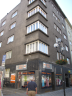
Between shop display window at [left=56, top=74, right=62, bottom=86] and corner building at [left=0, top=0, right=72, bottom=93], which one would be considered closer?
corner building at [left=0, top=0, right=72, bottom=93]

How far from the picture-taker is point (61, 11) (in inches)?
992

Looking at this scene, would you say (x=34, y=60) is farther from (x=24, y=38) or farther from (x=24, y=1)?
(x=24, y=1)

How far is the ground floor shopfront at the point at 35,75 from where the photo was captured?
1073 centimetres

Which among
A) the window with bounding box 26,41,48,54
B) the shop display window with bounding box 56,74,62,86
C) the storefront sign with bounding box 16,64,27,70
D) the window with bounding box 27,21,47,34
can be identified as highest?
the window with bounding box 27,21,47,34

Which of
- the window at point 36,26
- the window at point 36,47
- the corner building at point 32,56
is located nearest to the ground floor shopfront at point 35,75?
the corner building at point 32,56

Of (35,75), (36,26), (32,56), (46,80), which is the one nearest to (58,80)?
(46,80)

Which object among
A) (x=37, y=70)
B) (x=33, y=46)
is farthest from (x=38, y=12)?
(x=37, y=70)

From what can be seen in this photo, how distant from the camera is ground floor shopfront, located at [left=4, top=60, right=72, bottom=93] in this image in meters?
10.7

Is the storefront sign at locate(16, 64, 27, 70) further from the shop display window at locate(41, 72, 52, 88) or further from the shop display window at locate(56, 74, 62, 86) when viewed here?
the shop display window at locate(56, 74, 62, 86)

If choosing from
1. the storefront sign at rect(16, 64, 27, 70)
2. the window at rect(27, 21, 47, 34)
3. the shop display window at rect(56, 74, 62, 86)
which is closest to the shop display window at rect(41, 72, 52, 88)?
the shop display window at rect(56, 74, 62, 86)

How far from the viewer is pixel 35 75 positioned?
10617mm

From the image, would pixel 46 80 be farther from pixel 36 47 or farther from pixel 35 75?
pixel 36 47

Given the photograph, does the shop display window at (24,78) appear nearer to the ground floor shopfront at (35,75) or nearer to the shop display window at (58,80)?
the ground floor shopfront at (35,75)

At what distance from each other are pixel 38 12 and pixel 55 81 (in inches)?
461
